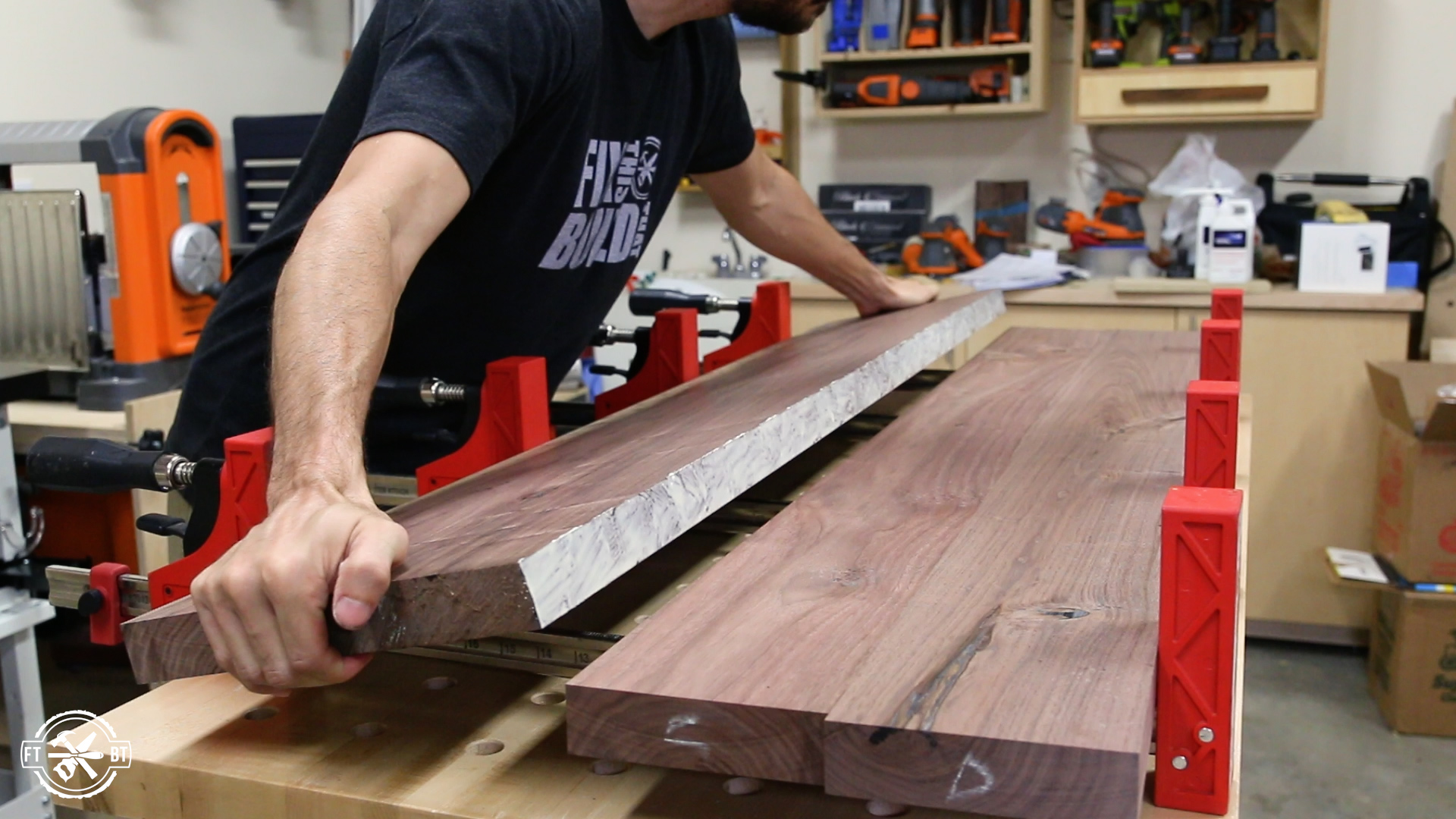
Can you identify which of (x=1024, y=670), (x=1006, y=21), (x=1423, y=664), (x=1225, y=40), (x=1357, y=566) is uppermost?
(x=1006, y=21)

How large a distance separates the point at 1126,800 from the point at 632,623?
53 centimetres

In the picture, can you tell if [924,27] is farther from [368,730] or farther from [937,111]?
[368,730]

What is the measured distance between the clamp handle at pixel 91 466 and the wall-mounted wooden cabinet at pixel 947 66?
2978 millimetres

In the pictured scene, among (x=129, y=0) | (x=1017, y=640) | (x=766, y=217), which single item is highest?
(x=129, y=0)

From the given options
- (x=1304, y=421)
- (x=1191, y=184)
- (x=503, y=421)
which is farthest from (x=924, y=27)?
(x=503, y=421)

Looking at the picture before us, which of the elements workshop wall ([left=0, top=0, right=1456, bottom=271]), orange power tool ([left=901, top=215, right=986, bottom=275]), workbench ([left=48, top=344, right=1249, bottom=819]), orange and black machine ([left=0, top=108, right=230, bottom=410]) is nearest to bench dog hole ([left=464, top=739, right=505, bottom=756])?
workbench ([left=48, top=344, right=1249, bottom=819])

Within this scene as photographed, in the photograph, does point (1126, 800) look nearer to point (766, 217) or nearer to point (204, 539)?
point (204, 539)

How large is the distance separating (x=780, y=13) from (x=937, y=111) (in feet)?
6.85

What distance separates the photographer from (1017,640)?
757 mm

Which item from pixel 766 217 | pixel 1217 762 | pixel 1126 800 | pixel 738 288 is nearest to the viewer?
pixel 1126 800

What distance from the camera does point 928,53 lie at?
3652 mm

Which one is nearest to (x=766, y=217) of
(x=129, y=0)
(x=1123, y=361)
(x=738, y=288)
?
(x=1123, y=361)

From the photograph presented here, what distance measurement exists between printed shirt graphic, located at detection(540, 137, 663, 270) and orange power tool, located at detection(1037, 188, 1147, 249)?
2319 millimetres

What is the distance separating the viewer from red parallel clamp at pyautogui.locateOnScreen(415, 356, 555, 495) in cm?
125
